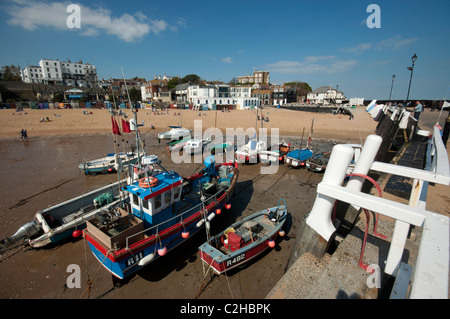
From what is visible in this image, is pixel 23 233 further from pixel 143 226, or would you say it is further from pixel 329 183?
pixel 329 183

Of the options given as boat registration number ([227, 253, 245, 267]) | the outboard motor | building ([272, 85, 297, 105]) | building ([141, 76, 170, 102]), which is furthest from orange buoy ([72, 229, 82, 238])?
building ([272, 85, 297, 105])

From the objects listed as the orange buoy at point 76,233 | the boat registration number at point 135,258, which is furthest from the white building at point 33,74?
the boat registration number at point 135,258

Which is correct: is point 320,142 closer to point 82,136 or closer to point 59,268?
point 59,268

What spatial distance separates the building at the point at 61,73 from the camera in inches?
4012

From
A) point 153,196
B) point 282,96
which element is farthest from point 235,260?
point 282,96

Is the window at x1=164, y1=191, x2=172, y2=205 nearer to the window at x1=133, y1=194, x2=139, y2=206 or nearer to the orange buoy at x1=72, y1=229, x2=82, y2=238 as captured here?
the window at x1=133, y1=194, x2=139, y2=206

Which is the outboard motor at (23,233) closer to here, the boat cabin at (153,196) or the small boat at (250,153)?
the boat cabin at (153,196)

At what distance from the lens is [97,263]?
27.2 ft

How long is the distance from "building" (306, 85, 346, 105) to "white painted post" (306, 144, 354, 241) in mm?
92114

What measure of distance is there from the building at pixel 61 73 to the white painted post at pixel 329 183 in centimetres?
12602

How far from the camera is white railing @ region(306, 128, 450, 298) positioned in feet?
4.77

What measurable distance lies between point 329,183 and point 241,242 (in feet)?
17.9
